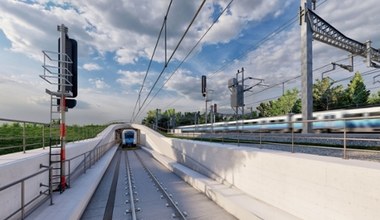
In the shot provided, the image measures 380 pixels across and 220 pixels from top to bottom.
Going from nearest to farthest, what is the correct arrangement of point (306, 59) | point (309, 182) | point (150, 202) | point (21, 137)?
point (309, 182)
point (21, 137)
point (150, 202)
point (306, 59)

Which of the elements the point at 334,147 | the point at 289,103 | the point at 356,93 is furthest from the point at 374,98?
the point at 334,147

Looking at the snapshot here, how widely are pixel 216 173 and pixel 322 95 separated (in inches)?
1597

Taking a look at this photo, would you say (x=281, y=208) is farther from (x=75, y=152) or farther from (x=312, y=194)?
(x=75, y=152)

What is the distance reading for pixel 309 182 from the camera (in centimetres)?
643

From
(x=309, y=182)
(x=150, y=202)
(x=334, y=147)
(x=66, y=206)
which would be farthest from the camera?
(x=150, y=202)

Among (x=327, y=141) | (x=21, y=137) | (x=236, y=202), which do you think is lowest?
(x=236, y=202)

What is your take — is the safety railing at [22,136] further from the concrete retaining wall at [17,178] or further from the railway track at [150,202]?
the railway track at [150,202]

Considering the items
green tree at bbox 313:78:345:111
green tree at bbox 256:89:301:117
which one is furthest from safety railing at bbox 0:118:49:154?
green tree at bbox 256:89:301:117

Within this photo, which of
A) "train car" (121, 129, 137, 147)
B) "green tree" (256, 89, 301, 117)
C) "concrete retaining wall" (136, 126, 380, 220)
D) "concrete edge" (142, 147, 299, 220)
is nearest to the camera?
"concrete retaining wall" (136, 126, 380, 220)

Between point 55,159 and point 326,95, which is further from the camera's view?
point 326,95

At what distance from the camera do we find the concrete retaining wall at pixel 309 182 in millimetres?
5137

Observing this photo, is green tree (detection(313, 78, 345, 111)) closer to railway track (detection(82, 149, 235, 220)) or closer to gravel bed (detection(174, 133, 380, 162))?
gravel bed (detection(174, 133, 380, 162))

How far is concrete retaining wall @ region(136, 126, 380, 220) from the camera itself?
5.14 meters

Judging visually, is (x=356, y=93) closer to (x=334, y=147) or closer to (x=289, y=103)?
(x=289, y=103)
